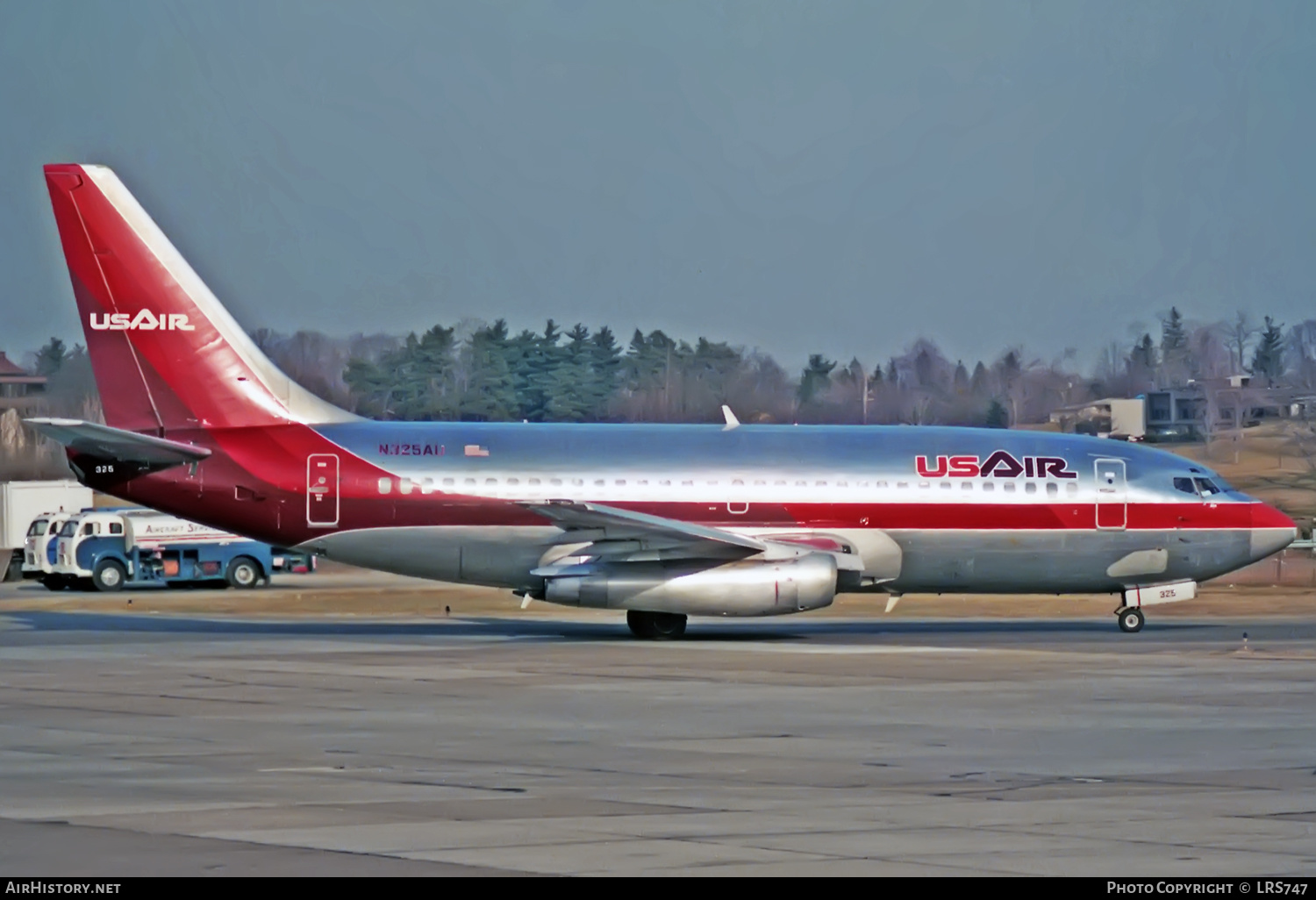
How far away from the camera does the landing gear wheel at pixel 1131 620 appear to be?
3959 cm

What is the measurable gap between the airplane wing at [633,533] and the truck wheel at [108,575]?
1075 inches

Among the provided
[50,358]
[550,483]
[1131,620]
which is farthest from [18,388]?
[1131,620]

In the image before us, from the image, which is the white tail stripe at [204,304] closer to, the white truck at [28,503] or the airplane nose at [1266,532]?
the airplane nose at [1266,532]

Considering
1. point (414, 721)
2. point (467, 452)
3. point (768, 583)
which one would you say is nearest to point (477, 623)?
point (467, 452)

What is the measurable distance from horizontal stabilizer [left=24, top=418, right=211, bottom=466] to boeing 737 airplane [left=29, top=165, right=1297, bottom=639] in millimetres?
49

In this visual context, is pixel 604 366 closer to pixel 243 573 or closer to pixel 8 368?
pixel 8 368

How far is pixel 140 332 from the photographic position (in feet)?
126

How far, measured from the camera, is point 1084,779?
17.7 metres

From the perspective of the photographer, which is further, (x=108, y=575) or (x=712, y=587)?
(x=108, y=575)

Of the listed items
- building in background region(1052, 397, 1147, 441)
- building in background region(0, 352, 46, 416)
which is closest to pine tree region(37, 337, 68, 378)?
building in background region(0, 352, 46, 416)

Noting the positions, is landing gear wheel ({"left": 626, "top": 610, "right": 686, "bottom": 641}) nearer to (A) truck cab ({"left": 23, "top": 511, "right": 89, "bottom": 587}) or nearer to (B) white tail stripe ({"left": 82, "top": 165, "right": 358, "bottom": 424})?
(B) white tail stripe ({"left": 82, "top": 165, "right": 358, "bottom": 424})

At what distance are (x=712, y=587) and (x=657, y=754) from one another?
16.2 metres
